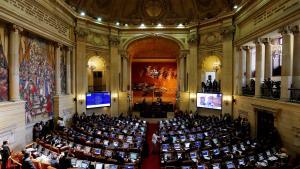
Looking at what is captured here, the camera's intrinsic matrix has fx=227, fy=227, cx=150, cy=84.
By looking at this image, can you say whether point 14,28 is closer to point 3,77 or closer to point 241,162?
point 3,77

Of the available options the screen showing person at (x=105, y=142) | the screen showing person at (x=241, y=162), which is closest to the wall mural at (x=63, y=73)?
the screen showing person at (x=105, y=142)

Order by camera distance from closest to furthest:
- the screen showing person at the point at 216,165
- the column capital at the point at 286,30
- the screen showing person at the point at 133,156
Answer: the screen showing person at the point at 216,165, the screen showing person at the point at 133,156, the column capital at the point at 286,30

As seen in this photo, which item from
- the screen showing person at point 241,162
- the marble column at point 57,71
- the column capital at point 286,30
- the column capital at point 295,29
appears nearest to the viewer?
the screen showing person at point 241,162

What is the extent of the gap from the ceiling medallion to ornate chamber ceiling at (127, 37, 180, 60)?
10.5 feet

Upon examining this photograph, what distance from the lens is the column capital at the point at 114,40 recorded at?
26.7 m

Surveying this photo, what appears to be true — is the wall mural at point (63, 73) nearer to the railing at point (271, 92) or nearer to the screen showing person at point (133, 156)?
the screen showing person at point (133, 156)

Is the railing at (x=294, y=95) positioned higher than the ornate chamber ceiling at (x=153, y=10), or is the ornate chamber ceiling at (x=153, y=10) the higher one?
the ornate chamber ceiling at (x=153, y=10)

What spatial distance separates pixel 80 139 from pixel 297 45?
14.0 metres

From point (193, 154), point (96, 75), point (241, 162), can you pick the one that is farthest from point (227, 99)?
point (96, 75)

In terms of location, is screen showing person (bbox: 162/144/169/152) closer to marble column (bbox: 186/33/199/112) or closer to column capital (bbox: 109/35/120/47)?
marble column (bbox: 186/33/199/112)

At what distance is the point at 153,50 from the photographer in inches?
1400

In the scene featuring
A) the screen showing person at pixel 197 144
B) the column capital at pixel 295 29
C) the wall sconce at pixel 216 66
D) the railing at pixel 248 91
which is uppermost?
the column capital at pixel 295 29

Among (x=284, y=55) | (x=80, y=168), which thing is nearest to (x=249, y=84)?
(x=284, y=55)

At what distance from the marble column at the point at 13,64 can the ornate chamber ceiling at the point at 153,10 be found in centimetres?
1236
